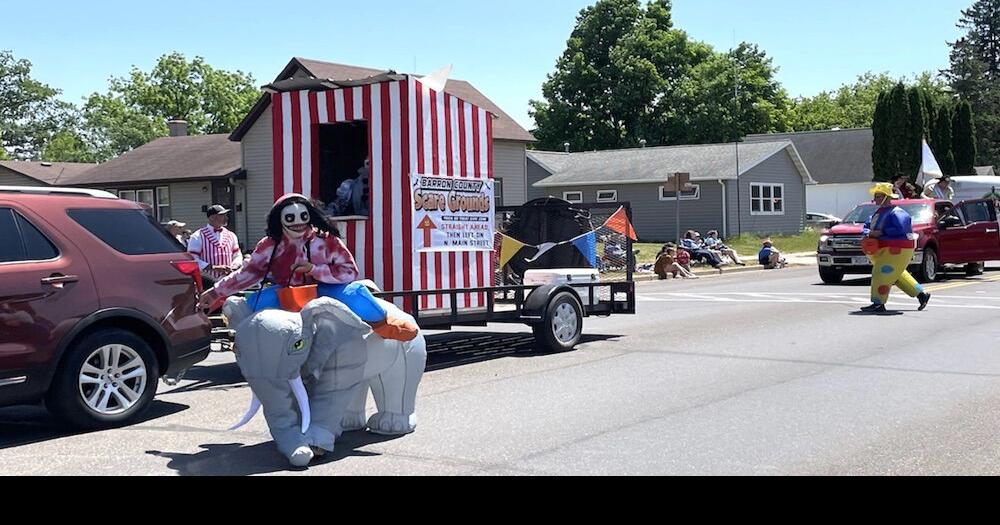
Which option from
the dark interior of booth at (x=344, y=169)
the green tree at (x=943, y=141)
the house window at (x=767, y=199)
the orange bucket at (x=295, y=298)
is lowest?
the orange bucket at (x=295, y=298)

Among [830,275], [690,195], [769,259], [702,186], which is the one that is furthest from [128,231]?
[690,195]

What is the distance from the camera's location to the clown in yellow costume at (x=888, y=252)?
15922 millimetres

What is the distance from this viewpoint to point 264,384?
6461 mm

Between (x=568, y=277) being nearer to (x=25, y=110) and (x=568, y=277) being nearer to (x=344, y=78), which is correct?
(x=344, y=78)

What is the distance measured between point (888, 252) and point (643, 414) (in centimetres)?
903

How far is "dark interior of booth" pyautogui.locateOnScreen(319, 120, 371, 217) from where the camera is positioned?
1117 centimetres

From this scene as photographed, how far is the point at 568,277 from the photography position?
494 inches

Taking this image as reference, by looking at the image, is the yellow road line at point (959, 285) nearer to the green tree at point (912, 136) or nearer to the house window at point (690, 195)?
the house window at point (690, 195)

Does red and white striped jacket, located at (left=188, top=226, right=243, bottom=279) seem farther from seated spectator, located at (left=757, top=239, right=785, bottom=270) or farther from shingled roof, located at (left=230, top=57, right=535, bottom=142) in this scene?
seated spectator, located at (left=757, top=239, right=785, bottom=270)

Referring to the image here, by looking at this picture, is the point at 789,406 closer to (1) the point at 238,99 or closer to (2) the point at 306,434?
(2) the point at 306,434

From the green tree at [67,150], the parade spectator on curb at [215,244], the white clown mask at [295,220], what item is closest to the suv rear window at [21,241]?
the white clown mask at [295,220]

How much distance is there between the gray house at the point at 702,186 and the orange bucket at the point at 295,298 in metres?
37.1

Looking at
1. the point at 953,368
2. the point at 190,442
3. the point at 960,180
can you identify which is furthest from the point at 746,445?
the point at 960,180
